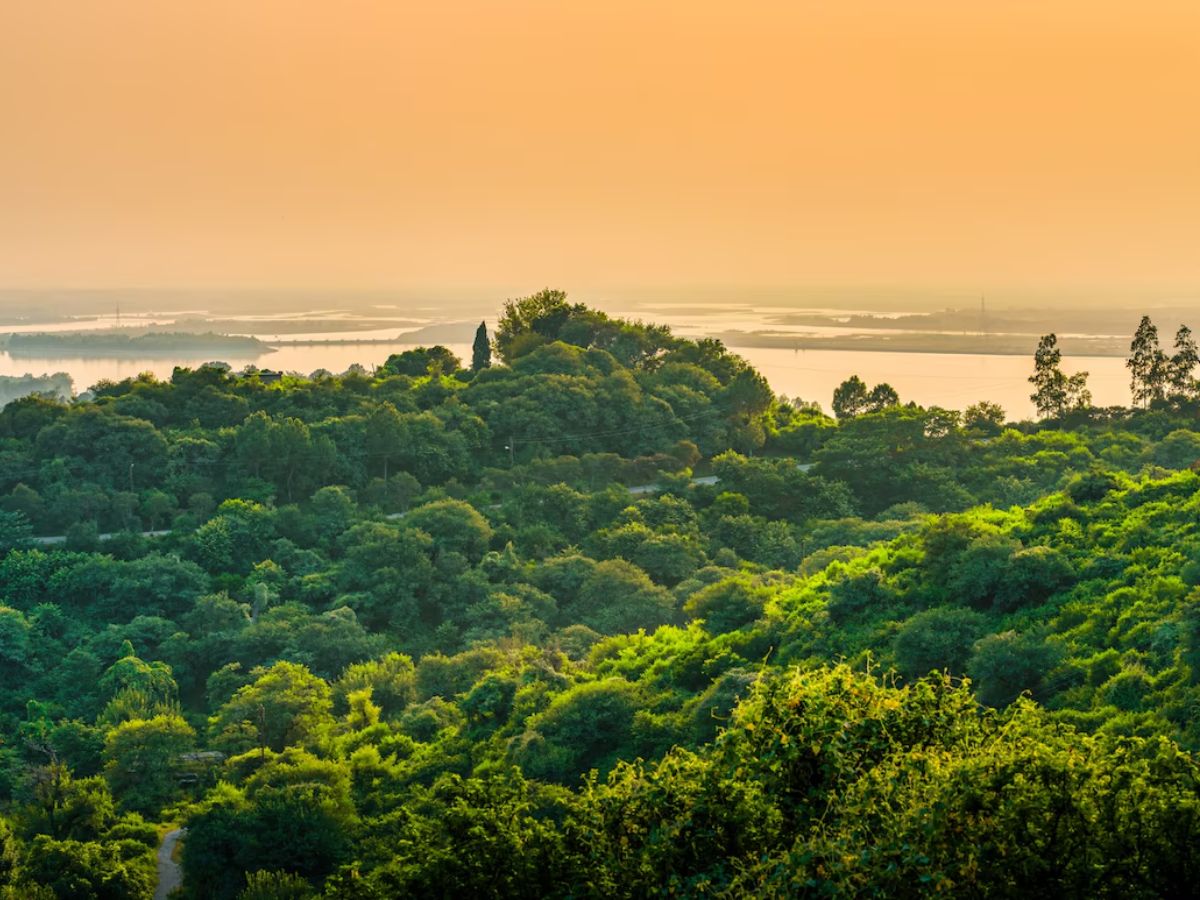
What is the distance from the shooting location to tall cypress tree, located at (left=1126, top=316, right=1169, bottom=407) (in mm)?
43031

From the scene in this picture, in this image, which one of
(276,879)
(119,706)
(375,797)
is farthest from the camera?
(119,706)

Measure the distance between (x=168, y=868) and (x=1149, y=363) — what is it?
36014 millimetres

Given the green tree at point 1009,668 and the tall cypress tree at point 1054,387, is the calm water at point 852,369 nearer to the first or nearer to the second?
the tall cypress tree at point 1054,387

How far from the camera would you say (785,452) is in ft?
136

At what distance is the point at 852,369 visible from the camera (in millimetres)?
67188

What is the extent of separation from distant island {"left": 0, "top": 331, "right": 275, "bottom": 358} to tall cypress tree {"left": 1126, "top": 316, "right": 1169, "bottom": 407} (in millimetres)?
52907

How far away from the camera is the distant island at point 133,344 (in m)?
79.9

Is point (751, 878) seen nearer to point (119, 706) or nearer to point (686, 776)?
point (686, 776)

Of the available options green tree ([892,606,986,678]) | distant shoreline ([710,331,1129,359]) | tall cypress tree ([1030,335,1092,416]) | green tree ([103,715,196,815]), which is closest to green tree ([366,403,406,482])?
green tree ([103,715,196,815])

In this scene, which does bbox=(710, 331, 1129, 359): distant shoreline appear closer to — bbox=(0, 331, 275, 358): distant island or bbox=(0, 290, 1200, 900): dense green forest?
bbox=(0, 290, 1200, 900): dense green forest

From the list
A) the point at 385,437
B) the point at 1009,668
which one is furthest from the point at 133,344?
the point at 1009,668

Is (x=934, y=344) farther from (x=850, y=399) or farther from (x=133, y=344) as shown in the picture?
(x=133, y=344)

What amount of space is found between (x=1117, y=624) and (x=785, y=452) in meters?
24.0

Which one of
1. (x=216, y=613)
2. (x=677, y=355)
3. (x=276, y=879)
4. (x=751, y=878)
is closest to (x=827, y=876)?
(x=751, y=878)
